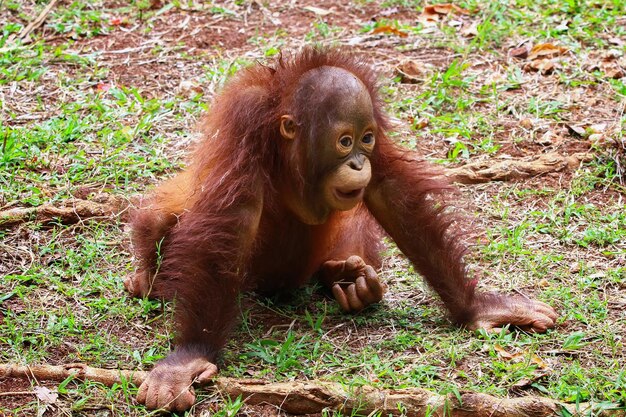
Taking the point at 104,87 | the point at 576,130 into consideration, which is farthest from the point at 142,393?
the point at 576,130

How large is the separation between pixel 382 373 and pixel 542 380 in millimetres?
621

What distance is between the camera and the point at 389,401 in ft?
11.6

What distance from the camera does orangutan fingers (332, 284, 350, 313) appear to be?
438 centimetres

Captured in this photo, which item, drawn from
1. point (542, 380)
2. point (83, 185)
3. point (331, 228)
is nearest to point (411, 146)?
point (331, 228)

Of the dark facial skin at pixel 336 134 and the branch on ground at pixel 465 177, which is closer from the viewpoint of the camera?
the dark facial skin at pixel 336 134

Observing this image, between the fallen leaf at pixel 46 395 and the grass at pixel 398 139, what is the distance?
27 millimetres

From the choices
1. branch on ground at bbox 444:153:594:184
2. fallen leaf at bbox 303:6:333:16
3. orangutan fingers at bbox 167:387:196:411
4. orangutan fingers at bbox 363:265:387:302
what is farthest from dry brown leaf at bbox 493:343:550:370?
fallen leaf at bbox 303:6:333:16

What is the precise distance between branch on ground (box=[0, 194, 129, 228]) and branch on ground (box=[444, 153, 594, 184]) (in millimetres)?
1867

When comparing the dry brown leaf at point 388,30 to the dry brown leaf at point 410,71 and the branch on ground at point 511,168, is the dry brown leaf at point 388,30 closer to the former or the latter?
the dry brown leaf at point 410,71

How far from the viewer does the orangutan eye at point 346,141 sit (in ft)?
12.8

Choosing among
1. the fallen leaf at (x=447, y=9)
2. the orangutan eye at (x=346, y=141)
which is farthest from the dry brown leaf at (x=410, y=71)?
the orangutan eye at (x=346, y=141)

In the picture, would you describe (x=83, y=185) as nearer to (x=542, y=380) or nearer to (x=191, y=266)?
(x=191, y=266)

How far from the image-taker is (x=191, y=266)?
3.86m

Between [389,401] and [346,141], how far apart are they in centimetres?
107
